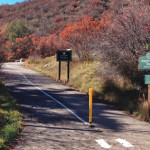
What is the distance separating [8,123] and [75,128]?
2.11 metres

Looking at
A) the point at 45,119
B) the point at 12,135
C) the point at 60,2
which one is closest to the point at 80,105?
the point at 45,119

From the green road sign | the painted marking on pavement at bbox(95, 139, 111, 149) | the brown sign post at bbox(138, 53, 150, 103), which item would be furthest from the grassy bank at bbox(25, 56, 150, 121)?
the painted marking on pavement at bbox(95, 139, 111, 149)

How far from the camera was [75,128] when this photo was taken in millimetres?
7402

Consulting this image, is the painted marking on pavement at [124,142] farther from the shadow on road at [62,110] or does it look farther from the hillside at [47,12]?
the hillside at [47,12]

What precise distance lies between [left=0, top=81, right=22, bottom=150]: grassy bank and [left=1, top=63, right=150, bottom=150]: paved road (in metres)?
0.26

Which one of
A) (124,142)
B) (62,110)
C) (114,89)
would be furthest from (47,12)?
(124,142)

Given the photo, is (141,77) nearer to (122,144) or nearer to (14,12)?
(122,144)

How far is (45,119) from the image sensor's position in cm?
838

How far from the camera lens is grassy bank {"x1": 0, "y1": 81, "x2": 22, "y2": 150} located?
6.06 m

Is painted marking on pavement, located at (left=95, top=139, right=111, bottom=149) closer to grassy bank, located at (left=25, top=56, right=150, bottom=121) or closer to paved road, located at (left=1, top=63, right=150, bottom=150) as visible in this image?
paved road, located at (left=1, top=63, right=150, bottom=150)

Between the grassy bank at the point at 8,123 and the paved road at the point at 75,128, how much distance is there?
0.26m

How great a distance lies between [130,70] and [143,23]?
95.6 inches

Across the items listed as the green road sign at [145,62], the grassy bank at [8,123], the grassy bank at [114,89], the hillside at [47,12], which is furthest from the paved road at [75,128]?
the hillside at [47,12]

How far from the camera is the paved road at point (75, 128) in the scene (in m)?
5.96
